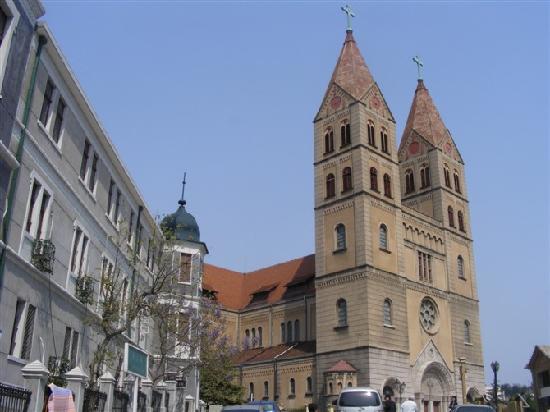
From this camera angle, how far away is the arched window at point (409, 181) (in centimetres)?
5831

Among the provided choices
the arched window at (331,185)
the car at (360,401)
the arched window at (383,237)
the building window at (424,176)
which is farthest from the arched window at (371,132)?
the car at (360,401)

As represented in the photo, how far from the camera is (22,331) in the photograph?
49.7ft

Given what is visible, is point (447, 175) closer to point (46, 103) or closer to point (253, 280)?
point (253, 280)

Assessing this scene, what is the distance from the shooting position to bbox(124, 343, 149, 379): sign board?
16.2m

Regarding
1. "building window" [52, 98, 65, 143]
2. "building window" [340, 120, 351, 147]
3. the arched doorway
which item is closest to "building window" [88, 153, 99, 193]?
"building window" [52, 98, 65, 143]

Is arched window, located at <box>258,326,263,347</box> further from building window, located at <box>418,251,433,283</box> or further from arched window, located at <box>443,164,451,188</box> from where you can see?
arched window, located at <box>443,164,451,188</box>

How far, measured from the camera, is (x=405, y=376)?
43000 millimetres

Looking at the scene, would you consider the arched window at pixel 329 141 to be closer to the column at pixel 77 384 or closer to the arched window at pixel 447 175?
the arched window at pixel 447 175

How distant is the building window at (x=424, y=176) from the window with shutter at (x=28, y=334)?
46.4 meters

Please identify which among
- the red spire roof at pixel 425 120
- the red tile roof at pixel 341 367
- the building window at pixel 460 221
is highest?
the red spire roof at pixel 425 120

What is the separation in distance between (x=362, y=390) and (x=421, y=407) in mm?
24174

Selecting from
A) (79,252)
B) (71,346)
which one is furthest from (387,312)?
(71,346)

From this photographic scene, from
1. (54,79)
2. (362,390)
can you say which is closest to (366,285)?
(362,390)

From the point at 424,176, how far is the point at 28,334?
47197 millimetres
